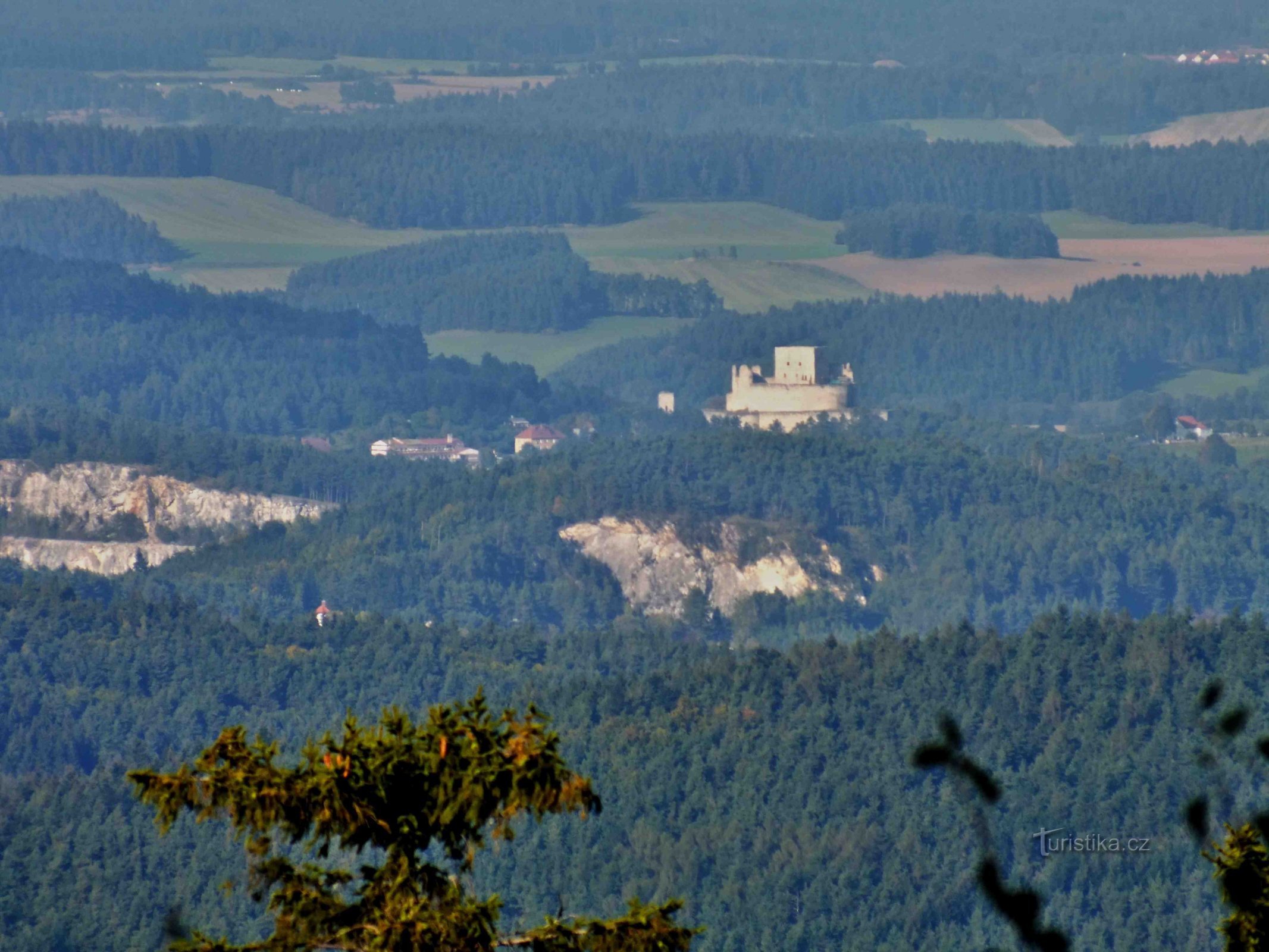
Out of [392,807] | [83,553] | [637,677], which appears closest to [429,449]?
[83,553]

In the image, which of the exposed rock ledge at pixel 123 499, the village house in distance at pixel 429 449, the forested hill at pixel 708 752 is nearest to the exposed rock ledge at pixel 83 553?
the exposed rock ledge at pixel 123 499

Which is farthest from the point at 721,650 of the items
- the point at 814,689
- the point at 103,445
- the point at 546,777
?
the point at 546,777

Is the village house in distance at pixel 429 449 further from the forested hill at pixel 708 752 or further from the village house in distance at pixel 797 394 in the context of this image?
the forested hill at pixel 708 752

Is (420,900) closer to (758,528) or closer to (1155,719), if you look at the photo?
(1155,719)

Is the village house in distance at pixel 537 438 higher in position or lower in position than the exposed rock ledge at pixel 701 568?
higher

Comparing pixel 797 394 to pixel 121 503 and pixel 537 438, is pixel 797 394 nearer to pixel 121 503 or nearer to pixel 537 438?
pixel 537 438

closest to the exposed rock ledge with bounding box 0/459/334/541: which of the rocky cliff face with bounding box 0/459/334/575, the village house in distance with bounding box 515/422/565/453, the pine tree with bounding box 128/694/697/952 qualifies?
the rocky cliff face with bounding box 0/459/334/575

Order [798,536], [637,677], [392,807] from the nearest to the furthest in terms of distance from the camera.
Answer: [392,807] < [637,677] < [798,536]
